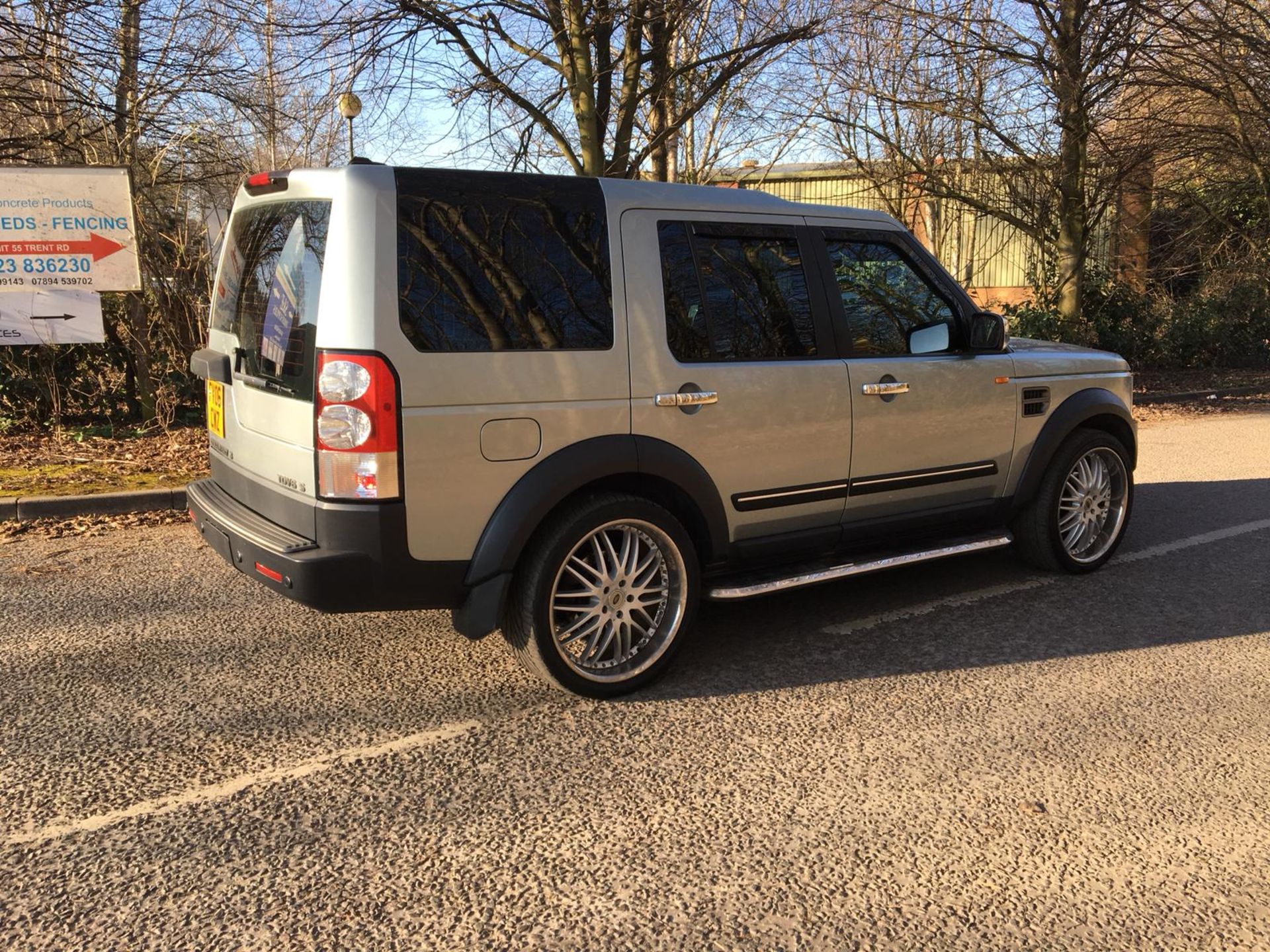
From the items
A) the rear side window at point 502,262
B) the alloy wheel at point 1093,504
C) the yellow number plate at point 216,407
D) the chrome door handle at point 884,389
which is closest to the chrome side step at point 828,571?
the alloy wheel at point 1093,504

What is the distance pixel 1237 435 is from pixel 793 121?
329 inches

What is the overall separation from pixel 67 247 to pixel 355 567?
Answer: 678 centimetres

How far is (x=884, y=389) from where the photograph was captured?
14.5ft

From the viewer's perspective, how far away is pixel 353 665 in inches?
159

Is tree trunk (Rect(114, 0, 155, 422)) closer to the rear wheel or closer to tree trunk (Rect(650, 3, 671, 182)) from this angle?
tree trunk (Rect(650, 3, 671, 182))

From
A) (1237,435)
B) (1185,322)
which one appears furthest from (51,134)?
(1185,322)

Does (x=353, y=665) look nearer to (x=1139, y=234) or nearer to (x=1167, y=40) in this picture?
(x=1167, y=40)

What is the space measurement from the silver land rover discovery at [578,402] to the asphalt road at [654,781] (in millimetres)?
427

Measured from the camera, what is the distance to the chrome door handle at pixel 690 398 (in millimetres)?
3795

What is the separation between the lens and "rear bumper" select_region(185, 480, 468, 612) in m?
3.26

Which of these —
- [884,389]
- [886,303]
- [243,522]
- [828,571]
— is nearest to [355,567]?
[243,522]

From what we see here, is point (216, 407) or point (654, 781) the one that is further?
point (216, 407)

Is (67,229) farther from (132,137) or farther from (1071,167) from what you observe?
(1071,167)

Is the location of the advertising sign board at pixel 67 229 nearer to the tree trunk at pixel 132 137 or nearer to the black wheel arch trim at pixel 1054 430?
the tree trunk at pixel 132 137
